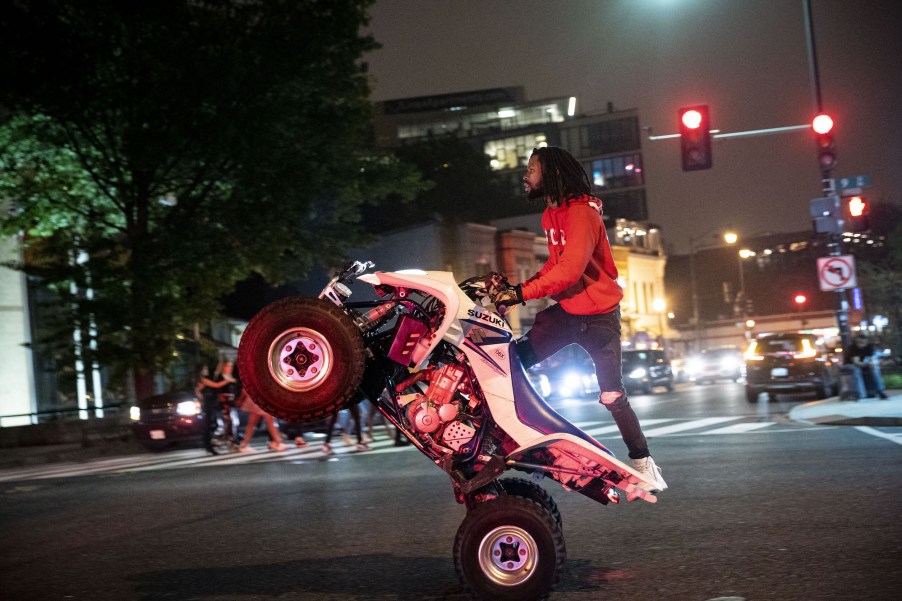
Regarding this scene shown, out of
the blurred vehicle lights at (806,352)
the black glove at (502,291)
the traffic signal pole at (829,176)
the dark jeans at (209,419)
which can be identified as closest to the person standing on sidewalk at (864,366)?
the traffic signal pole at (829,176)

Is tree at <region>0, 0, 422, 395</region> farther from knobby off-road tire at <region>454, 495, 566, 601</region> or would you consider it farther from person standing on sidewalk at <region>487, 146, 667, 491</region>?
knobby off-road tire at <region>454, 495, 566, 601</region>

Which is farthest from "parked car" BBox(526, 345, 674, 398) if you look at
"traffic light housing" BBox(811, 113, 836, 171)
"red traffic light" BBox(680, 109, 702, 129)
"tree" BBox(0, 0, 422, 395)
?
"red traffic light" BBox(680, 109, 702, 129)

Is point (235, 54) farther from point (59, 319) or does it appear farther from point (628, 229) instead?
point (628, 229)

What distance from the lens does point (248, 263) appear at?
91.8 feet

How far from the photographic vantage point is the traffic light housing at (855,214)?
22141 millimetres

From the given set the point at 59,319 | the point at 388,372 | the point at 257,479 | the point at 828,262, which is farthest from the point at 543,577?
the point at 59,319

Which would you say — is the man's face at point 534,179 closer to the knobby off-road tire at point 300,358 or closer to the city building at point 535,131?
the knobby off-road tire at point 300,358

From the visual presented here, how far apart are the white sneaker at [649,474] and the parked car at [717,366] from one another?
47832mm

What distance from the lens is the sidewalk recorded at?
1622 centimetres

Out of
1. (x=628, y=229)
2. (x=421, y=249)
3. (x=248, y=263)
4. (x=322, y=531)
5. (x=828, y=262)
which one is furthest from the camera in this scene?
(x=628, y=229)

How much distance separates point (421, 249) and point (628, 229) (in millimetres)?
35870

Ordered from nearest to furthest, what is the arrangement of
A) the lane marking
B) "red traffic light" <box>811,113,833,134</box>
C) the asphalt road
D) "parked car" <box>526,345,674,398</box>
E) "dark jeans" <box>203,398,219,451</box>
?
1. the asphalt road
2. the lane marking
3. "dark jeans" <box>203,398,219,451</box>
4. "red traffic light" <box>811,113,833,134</box>
5. "parked car" <box>526,345,674,398</box>

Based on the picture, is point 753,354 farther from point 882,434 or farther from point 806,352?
point 882,434

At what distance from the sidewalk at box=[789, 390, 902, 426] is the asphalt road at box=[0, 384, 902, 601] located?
10.0 feet
